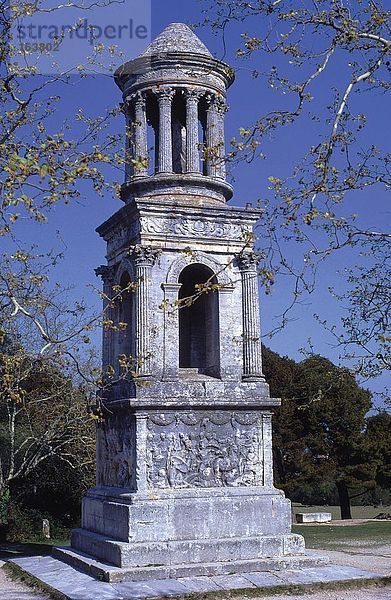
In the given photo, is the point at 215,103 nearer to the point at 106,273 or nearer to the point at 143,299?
the point at 106,273

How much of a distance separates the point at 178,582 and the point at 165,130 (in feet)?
25.8

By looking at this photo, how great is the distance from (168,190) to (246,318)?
2.79 meters

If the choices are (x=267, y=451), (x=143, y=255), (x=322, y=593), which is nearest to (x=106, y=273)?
(x=143, y=255)

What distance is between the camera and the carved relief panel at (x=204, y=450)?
39.4ft

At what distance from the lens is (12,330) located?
19.6 metres

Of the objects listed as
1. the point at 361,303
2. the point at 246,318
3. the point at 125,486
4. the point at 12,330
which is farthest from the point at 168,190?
the point at 12,330

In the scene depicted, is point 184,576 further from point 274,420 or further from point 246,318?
point 274,420

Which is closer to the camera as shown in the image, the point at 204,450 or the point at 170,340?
the point at 204,450

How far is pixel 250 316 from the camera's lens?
13.1 m

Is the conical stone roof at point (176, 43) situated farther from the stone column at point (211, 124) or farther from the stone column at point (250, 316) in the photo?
the stone column at point (250, 316)

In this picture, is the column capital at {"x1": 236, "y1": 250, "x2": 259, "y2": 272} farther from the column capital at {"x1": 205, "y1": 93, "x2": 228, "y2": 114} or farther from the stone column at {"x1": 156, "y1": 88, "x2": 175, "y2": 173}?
the column capital at {"x1": 205, "y1": 93, "x2": 228, "y2": 114}

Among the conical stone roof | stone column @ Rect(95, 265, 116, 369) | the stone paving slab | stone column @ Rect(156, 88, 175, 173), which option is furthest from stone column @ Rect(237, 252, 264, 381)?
the conical stone roof

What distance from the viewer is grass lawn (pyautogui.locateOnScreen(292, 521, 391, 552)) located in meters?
16.6

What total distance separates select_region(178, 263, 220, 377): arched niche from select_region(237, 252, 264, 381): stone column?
49 cm
